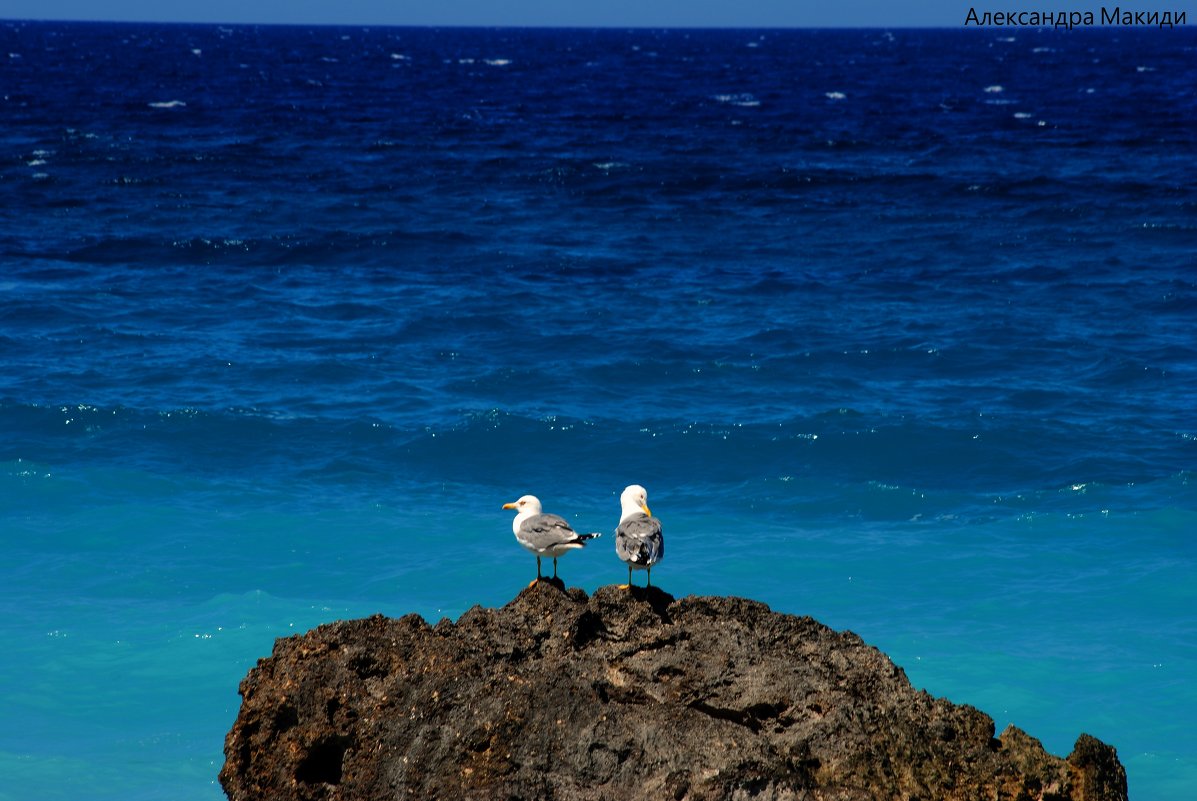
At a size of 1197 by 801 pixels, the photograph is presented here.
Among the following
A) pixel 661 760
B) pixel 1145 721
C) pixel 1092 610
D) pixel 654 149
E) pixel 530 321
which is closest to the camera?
pixel 661 760

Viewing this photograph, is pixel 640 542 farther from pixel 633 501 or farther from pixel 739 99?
pixel 739 99

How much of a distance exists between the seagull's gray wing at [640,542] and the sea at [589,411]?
446 centimetres

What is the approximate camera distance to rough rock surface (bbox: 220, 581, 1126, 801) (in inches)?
246

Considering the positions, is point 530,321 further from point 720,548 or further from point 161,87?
point 161,87

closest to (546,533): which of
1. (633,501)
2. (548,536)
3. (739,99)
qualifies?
(548,536)

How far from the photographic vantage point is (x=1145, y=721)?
38.6ft

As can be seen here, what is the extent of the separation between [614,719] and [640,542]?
1.77 meters

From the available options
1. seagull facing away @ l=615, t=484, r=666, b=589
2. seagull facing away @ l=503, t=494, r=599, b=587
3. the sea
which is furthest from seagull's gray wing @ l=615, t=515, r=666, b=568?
the sea

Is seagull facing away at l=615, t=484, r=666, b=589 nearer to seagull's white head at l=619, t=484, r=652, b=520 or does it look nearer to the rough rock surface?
the rough rock surface

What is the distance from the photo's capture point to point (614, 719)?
6508 millimetres

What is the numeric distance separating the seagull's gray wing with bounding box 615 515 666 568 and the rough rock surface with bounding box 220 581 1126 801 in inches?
21.1

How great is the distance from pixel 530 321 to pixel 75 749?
46.4 feet

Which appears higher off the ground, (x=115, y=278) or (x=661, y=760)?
(x=115, y=278)

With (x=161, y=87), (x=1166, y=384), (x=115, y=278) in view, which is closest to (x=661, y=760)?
(x=1166, y=384)
